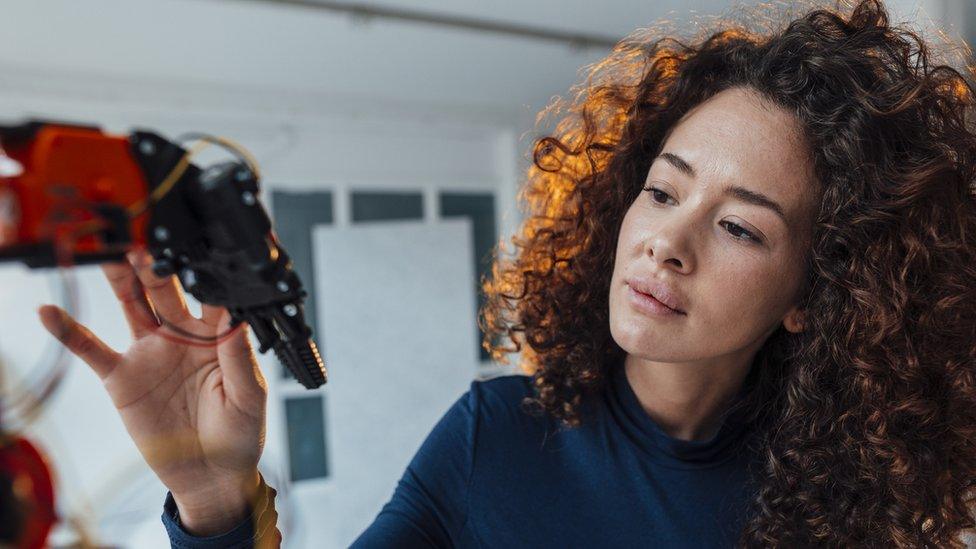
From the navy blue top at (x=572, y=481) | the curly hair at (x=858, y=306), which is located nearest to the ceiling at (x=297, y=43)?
the curly hair at (x=858, y=306)

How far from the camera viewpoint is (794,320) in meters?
1.13

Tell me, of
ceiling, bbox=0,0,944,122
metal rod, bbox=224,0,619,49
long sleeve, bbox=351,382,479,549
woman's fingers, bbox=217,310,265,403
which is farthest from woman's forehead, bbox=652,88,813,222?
metal rod, bbox=224,0,619,49

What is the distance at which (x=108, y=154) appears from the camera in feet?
1.44

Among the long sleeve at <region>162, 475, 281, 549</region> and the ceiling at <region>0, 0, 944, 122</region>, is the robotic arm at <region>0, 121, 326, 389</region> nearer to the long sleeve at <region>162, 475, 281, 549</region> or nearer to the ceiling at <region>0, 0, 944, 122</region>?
the long sleeve at <region>162, 475, 281, 549</region>

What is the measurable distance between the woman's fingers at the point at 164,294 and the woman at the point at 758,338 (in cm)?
43

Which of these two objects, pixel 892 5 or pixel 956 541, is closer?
pixel 956 541

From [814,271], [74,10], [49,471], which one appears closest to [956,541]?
[814,271]

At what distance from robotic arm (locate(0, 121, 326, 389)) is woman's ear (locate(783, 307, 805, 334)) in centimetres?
78

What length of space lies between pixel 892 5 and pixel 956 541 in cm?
131

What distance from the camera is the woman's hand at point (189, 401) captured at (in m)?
0.66

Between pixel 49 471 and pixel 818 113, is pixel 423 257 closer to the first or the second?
pixel 818 113

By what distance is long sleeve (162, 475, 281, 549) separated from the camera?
2.23 ft

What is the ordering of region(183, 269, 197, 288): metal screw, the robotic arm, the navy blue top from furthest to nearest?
the navy blue top < region(183, 269, 197, 288): metal screw < the robotic arm

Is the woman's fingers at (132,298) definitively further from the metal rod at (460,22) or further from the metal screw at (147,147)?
the metal rod at (460,22)
